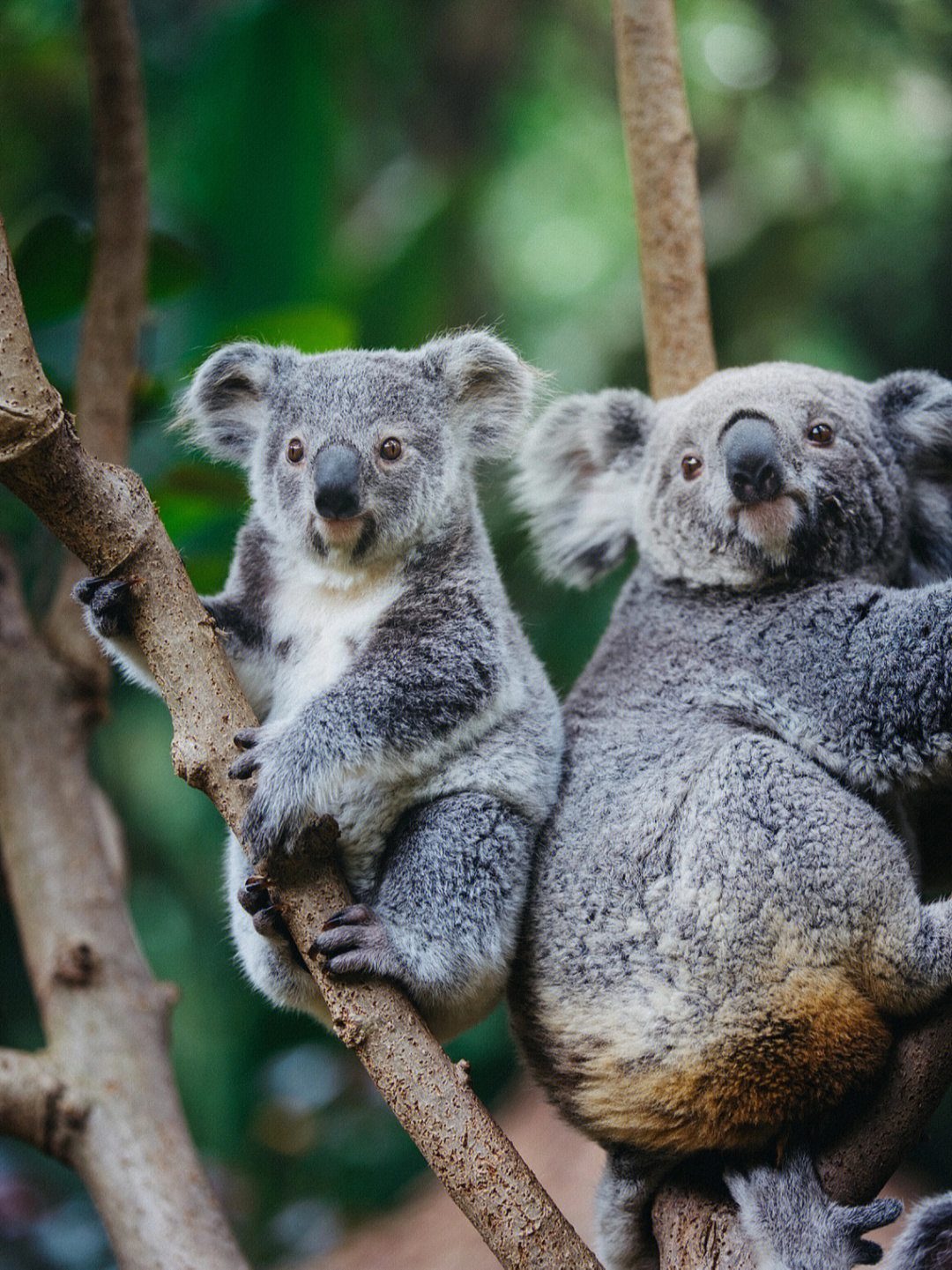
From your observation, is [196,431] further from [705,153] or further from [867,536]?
[705,153]

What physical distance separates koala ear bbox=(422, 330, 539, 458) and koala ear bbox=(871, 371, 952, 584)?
717 millimetres

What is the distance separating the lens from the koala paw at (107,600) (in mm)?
1770

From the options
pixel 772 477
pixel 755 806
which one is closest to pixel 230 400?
pixel 772 477

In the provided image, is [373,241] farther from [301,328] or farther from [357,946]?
[357,946]

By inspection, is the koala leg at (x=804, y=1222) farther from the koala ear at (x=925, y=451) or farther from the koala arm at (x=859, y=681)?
the koala ear at (x=925, y=451)

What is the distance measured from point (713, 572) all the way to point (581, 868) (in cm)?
65

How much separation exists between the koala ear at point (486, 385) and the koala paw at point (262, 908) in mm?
1048

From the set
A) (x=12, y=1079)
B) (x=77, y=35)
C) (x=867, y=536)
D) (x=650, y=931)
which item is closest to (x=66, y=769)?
(x=12, y=1079)

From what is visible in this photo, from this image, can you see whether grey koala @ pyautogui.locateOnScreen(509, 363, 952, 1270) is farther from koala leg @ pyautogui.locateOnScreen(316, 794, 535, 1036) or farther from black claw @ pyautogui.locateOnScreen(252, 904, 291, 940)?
black claw @ pyautogui.locateOnScreen(252, 904, 291, 940)

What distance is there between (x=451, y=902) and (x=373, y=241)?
14.2 feet

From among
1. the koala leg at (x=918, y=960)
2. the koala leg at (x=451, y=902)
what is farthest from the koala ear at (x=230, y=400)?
the koala leg at (x=918, y=960)

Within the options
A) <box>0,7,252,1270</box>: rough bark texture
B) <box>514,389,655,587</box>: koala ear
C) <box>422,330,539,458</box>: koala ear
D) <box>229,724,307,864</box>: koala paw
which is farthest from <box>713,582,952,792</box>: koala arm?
<box>0,7,252,1270</box>: rough bark texture

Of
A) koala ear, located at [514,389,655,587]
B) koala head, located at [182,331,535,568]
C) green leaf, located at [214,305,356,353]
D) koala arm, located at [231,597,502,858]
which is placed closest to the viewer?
koala arm, located at [231,597,502,858]

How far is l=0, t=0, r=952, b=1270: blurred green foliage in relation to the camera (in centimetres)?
407
